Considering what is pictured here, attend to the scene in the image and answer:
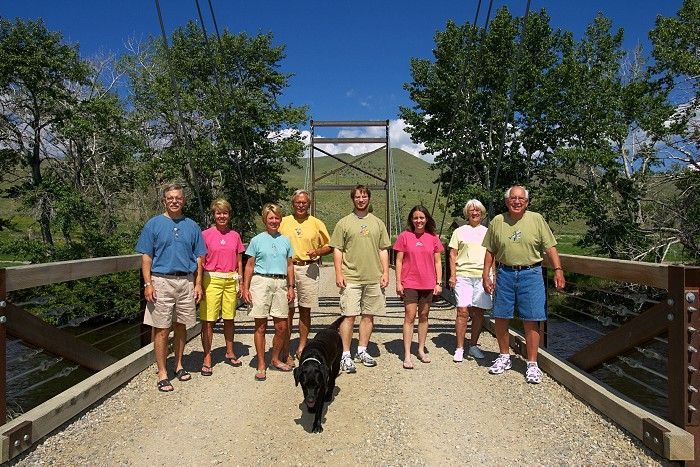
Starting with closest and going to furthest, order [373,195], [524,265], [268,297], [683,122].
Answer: [524,265] < [268,297] < [683,122] < [373,195]

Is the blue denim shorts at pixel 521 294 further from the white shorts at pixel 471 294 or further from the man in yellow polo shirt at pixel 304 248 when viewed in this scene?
the man in yellow polo shirt at pixel 304 248

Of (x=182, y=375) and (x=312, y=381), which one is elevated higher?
(x=312, y=381)

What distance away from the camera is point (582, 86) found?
695 inches

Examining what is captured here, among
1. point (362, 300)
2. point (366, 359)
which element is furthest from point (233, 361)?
point (362, 300)

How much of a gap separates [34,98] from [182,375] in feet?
58.5

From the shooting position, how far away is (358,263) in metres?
4.36

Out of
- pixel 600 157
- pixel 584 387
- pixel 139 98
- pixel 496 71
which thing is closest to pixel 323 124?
pixel 496 71

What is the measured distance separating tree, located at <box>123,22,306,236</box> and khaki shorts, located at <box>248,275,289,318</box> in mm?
16271

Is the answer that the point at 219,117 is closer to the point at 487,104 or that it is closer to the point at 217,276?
the point at 487,104

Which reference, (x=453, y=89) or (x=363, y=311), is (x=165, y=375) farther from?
(x=453, y=89)

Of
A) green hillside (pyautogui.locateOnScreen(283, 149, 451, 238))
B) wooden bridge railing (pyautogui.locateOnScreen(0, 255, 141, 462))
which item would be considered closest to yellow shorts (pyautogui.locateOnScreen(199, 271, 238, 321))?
wooden bridge railing (pyautogui.locateOnScreen(0, 255, 141, 462))

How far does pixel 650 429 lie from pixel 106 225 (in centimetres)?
1936

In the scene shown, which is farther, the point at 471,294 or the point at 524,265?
the point at 471,294

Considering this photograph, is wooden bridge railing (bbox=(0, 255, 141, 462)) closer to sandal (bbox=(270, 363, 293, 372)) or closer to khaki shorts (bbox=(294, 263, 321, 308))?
sandal (bbox=(270, 363, 293, 372))
